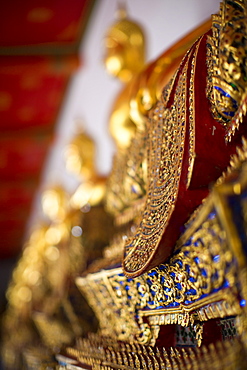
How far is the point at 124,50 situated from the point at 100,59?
1.31 meters

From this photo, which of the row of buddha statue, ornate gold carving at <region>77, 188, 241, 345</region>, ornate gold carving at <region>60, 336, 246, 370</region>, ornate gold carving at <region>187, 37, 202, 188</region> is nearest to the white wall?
the row of buddha statue

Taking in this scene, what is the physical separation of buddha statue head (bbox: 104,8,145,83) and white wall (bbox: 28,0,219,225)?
18cm

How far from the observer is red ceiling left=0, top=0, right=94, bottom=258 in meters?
2.73

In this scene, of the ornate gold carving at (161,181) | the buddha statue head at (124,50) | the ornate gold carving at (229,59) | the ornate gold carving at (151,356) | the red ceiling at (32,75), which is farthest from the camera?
the red ceiling at (32,75)

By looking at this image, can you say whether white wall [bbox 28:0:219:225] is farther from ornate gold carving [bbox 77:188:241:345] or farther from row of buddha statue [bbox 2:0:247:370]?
ornate gold carving [bbox 77:188:241:345]

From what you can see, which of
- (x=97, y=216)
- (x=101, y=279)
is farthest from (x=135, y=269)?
(x=97, y=216)

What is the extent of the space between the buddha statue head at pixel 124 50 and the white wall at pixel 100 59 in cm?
18

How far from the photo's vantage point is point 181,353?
70 centimetres

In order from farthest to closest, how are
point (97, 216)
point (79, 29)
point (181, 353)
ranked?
point (79, 29)
point (97, 216)
point (181, 353)

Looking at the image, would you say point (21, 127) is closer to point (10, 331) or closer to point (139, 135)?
point (10, 331)

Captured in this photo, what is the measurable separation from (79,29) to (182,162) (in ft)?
8.61

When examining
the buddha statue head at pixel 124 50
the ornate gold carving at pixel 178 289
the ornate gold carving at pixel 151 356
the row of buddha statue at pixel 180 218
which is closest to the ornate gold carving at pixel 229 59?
the row of buddha statue at pixel 180 218

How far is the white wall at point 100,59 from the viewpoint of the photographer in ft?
5.06

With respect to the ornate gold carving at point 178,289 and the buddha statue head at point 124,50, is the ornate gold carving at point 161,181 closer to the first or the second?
the ornate gold carving at point 178,289
